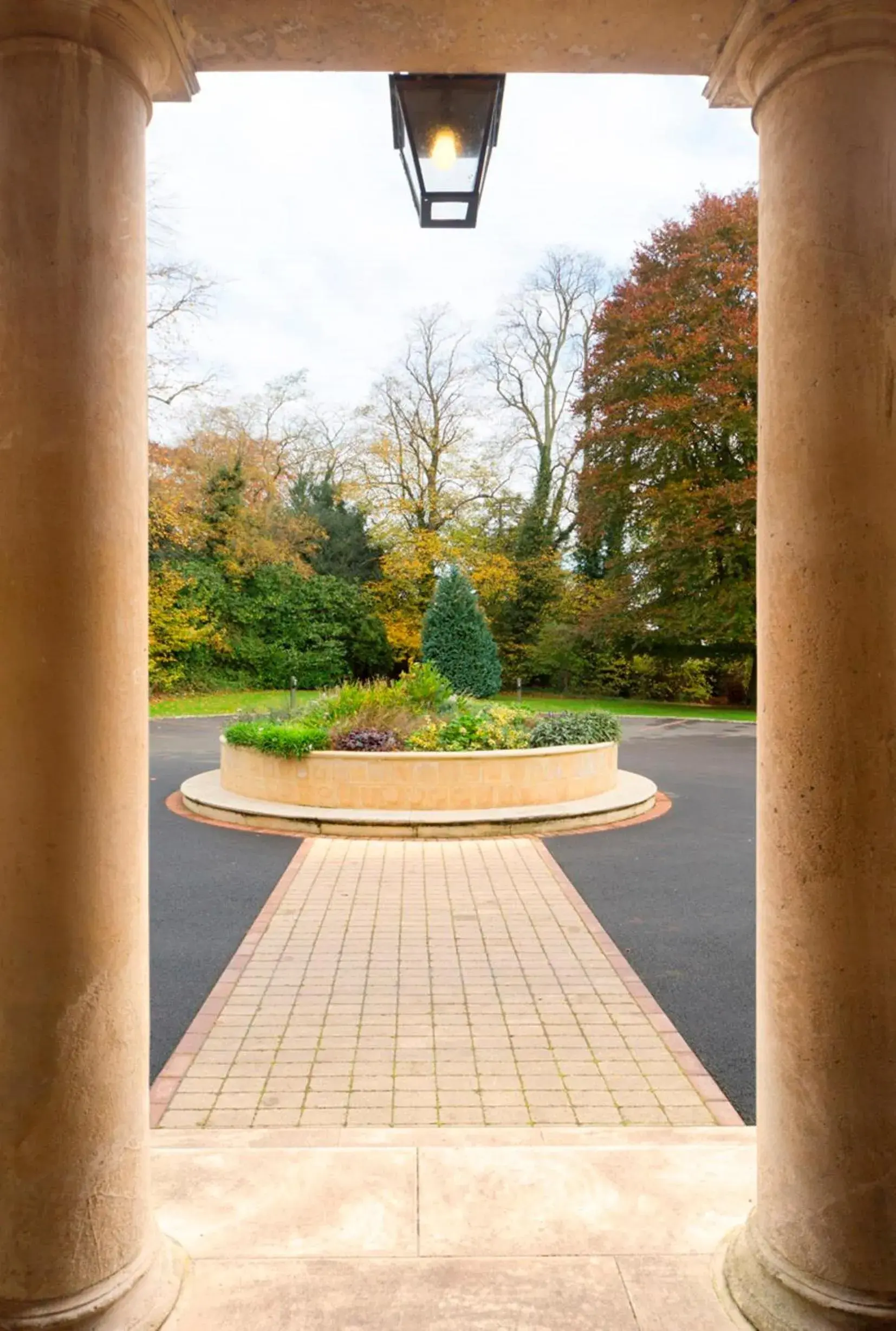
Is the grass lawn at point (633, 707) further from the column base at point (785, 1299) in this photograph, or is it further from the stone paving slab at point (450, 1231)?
the column base at point (785, 1299)

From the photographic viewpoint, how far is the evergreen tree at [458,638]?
21875 mm

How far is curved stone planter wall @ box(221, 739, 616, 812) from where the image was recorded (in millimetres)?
9227

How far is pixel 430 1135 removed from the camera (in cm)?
320

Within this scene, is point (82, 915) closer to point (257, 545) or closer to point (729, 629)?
point (729, 629)

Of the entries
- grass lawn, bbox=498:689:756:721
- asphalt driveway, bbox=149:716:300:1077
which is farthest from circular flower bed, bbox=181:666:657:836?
grass lawn, bbox=498:689:756:721

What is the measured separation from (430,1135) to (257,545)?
27504 millimetres

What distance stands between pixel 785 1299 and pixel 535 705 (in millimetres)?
21580

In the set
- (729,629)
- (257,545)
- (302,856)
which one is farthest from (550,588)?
(302,856)

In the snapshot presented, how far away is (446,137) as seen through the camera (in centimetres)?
290

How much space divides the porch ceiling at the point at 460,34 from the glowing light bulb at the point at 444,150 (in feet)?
1.23

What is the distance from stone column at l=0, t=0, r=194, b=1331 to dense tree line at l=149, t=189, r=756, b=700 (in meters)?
22.3

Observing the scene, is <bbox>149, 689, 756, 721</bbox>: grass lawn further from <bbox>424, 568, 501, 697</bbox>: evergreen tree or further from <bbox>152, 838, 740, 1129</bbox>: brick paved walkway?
<bbox>152, 838, 740, 1129</bbox>: brick paved walkway

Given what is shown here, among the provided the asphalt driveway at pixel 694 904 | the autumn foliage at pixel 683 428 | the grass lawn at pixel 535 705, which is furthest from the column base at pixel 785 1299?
the autumn foliage at pixel 683 428

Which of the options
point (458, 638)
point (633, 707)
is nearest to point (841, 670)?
point (458, 638)
